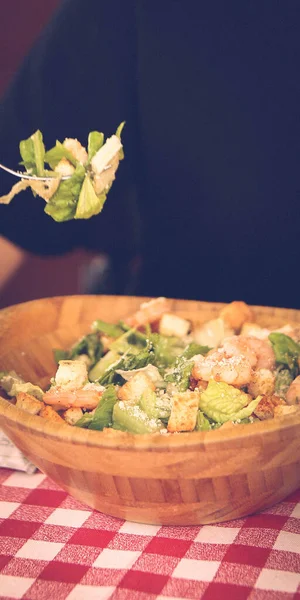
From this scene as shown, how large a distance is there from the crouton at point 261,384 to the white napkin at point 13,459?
453 mm

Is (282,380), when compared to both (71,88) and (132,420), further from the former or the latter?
(71,88)

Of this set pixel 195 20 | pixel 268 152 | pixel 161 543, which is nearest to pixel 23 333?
pixel 161 543

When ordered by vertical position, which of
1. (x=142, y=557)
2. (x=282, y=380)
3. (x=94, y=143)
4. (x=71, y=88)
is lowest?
(x=142, y=557)

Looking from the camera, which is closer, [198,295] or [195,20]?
[195,20]

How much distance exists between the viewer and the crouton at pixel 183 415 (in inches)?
42.3

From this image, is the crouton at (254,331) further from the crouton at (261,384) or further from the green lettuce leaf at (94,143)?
the green lettuce leaf at (94,143)

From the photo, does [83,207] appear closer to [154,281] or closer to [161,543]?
[161,543]

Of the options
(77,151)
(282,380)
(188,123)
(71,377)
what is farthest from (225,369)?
(188,123)

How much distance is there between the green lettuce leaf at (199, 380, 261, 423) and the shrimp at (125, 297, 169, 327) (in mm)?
428

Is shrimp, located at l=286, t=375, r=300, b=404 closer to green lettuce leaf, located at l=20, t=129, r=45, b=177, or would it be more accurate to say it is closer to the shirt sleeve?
green lettuce leaf, located at l=20, t=129, r=45, b=177

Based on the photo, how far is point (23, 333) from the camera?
1.54 m

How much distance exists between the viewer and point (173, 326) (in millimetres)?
1522

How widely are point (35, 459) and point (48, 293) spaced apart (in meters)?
3.08

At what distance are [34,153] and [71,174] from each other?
9cm
